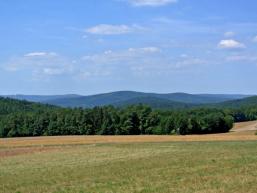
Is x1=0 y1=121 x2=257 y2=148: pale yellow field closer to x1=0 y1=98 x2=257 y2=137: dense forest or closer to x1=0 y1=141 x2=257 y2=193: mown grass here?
x1=0 y1=98 x2=257 y2=137: dense forest

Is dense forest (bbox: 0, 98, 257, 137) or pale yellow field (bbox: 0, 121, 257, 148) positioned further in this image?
dense forest (bbox: 0, 98, 257, 137)

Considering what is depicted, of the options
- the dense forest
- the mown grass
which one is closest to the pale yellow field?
the dense forest

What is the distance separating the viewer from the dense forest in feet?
395

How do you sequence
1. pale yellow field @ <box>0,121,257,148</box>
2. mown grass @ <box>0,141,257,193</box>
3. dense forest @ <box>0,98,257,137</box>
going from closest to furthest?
mown grass @ <box>0,141,257,193</box>, pale yellow field @ <box>0,121,257,148</box>, dense forest @ <box>0,98,257,137</box>

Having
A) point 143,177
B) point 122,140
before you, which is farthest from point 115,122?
point 143,177

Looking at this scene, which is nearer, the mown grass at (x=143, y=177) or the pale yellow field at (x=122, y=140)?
the mown grass at (x=143, y=177)

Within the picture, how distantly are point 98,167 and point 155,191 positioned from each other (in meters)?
12.8

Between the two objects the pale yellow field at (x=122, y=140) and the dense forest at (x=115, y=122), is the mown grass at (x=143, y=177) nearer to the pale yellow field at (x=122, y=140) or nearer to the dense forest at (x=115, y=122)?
the pale yellow field at (x=122, y=140)

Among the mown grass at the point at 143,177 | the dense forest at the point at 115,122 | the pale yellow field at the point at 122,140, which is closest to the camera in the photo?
the mown grass at the point at 143,177

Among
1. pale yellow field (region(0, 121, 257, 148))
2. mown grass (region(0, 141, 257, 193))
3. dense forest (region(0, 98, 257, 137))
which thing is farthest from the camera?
dense forest (region(0, 98, 257, 137))

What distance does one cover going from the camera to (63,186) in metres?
24.7

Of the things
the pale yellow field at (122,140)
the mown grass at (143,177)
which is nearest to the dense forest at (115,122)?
the pale yellow field at (122,140)

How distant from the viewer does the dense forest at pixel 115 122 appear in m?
120

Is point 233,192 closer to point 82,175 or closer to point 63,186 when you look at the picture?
point 63,186
